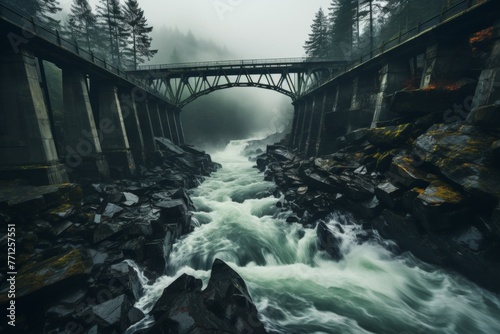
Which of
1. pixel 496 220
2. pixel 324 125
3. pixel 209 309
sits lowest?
pixel 209 309

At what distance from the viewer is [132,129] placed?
2203cm

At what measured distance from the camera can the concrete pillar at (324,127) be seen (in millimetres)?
22688

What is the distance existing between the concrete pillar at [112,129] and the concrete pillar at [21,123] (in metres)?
6.96

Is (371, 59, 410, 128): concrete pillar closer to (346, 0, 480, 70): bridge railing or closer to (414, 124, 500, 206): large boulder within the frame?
(346, 0, 480, 70): bridge railing

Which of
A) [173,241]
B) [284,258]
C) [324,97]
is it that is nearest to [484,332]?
[284,258]

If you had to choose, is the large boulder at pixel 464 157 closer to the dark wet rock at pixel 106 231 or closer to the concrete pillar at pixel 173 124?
the dark wet rock at pixel 106 231

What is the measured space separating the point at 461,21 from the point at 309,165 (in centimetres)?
1153

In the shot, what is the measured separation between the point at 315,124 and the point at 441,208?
20.6 m

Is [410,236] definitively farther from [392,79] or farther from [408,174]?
[392,79]

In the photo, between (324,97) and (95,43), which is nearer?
(324,97)

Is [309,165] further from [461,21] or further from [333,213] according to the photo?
[461,21]

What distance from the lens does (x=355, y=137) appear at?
1585 cm

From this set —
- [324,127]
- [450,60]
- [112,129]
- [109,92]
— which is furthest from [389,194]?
[109,92]

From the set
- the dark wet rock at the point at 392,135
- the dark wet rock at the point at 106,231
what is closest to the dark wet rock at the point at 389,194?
the dark wet rock at the point at 392,135
